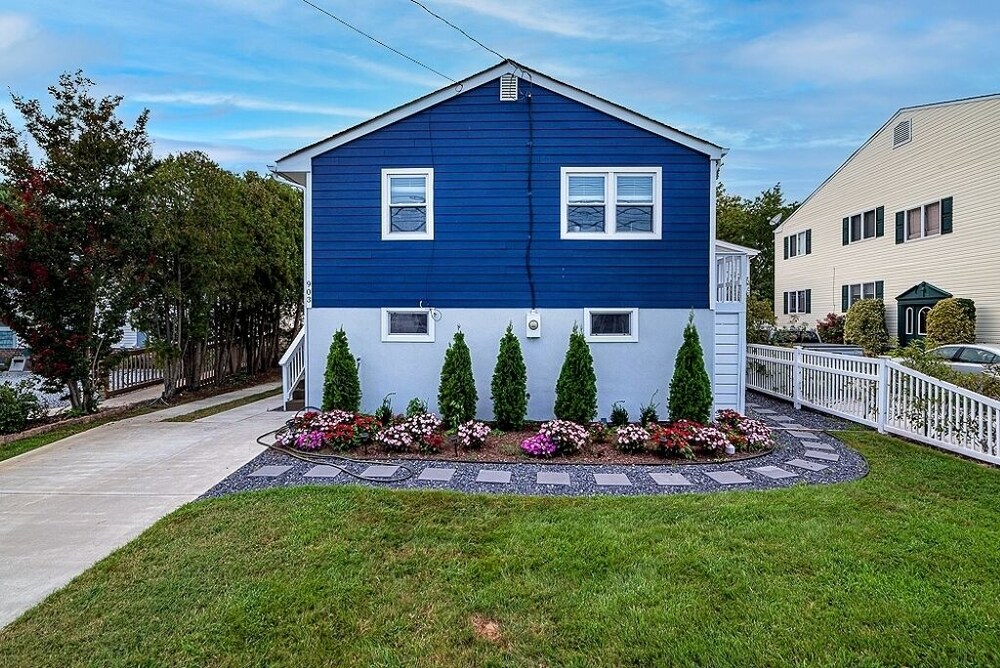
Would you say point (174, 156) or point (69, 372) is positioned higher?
point (174, 156)

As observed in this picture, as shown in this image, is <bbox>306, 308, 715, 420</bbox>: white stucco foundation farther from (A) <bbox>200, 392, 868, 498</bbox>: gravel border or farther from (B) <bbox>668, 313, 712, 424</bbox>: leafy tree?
(A) <bbox>200, 392, 868, 498</bbox>: gravel border

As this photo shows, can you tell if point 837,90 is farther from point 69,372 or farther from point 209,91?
point 69,372

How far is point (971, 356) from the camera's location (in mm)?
11578

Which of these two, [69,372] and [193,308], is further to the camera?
[193,308]

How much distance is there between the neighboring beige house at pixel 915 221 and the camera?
51.6 feet

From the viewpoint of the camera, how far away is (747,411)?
984 cm

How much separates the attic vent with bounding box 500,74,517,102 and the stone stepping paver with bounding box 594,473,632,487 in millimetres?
5972

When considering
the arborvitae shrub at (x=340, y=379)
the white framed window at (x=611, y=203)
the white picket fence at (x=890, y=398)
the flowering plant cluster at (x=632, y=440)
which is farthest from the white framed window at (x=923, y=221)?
the arborvitae shrub at (x=340, y=379)

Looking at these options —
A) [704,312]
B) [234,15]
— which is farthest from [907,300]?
[234,15]

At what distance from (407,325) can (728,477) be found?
524 cm

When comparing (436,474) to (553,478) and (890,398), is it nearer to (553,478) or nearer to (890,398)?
(553,478)

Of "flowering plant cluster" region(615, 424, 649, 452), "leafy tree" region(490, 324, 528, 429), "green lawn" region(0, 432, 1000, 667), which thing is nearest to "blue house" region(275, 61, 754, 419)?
"leafy tree" region(490, 324, 528, 429)

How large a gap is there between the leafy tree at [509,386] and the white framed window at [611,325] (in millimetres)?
1277

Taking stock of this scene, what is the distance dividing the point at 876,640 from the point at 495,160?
7503mm
